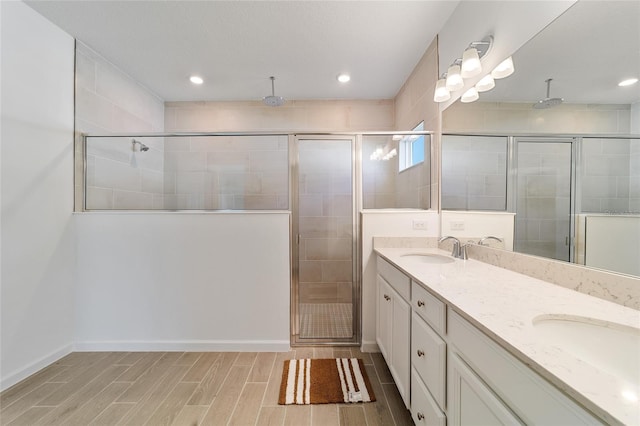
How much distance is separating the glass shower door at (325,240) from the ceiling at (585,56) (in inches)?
49.3

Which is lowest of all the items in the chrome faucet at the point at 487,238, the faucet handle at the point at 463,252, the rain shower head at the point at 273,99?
the faucet handle at the point at 463,252

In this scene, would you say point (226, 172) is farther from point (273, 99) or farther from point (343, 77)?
point (343, 77)

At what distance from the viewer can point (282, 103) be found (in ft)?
9.37

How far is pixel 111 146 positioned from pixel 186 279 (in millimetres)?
1389

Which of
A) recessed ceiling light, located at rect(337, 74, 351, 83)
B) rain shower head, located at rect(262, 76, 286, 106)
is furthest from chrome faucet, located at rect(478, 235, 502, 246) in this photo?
rain shower head, located at rect(262, 76, 286, 106)

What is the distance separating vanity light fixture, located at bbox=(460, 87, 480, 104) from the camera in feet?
5.05

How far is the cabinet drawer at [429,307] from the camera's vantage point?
3.26ft

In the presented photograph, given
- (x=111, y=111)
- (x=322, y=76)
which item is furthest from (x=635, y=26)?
(x=111, y=111)

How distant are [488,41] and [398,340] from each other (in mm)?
1858

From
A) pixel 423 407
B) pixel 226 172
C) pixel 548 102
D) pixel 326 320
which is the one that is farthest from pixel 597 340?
pixel 226 172

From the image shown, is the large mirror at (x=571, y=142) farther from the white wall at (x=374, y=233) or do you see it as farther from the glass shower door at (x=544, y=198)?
the white wall at (x=374, y=233)

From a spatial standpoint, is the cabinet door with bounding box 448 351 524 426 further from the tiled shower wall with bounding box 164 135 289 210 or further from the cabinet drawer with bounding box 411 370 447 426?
the tiled shower wall with bounding box 164 135 289 210

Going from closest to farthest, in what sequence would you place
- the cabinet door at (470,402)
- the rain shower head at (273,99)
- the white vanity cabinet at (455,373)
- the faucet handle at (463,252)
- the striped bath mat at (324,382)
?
1. the white vanity cabinet at (455,373)
2. the cabinet door at (470,402)
3. the striped bath mat at (324,382)
4. the faucet handle at (463,252)
5. the rain shower head at (273,99)

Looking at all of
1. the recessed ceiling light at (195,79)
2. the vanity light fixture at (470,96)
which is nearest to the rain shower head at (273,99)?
the recessed ceiling light at (195,79)
